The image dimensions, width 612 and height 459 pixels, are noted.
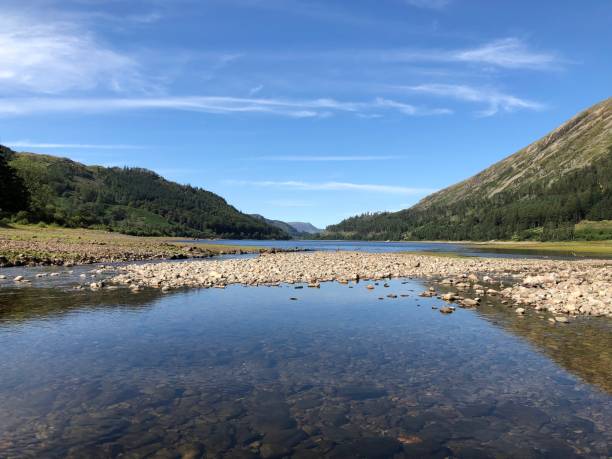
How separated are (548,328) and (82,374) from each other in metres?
20.4

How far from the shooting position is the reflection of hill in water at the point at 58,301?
864 inches

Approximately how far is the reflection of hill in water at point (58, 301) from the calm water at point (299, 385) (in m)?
0.35

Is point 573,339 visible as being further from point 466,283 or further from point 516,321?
point 466,283

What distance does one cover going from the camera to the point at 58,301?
84.2 ft

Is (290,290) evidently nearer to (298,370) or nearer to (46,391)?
(298,370)

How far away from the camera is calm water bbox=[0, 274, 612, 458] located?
9336mm

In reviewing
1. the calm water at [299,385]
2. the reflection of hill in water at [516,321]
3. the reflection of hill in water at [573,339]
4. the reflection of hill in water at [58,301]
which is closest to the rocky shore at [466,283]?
the reflection of hill in water at [573,339]

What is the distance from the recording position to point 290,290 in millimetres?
33219

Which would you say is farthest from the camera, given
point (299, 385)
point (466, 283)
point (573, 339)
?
point (466, 283)

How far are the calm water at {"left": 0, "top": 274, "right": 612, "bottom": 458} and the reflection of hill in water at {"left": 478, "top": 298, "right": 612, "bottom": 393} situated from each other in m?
0.09

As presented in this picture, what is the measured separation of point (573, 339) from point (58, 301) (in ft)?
92.2

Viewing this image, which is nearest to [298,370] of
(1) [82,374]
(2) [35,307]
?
(1) [82,374]

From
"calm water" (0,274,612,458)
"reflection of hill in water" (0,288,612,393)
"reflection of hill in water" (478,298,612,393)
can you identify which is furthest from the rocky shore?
"calm water" (0,274,612,458)

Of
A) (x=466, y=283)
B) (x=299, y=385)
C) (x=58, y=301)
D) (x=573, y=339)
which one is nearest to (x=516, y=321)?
(x=573, y=339)
